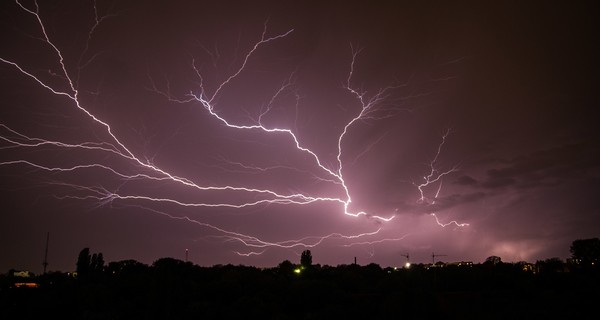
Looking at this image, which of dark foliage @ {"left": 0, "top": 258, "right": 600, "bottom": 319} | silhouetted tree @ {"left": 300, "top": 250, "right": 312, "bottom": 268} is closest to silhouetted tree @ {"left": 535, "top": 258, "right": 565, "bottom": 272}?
dark foliage @ {"left": 0, "top": 258, "right": 600, "bottom": 319}

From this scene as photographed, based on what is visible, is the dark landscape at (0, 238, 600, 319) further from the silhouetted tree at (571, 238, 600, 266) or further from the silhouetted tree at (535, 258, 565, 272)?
the silhouetted tree at (571, 238, 600, 266)

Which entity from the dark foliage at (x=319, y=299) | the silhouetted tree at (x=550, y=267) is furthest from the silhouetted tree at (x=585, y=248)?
the dark foliage at (x=319, y=299)

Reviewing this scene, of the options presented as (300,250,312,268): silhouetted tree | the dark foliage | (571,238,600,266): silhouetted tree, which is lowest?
the dark foliage

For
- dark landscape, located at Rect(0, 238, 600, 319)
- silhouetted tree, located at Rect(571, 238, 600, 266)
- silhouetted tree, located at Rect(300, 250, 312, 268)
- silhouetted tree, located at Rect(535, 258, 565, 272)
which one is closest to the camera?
dark landscape, located at Rect(0, 238, 600, 319)

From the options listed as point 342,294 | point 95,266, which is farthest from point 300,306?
point 95,266

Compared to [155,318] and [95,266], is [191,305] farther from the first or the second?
[95,266]

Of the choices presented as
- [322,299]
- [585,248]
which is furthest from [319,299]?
[585,248]

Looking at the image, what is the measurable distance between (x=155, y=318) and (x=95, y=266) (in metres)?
33.7

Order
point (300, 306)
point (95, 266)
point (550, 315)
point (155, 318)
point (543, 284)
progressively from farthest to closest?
point (95, 266)
point (543, 284)
point (300, 306)
point (155, 318)
point (550, 315)

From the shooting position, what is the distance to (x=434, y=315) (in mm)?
13430

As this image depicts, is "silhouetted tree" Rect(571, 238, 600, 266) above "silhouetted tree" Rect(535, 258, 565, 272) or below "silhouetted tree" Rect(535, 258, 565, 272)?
above

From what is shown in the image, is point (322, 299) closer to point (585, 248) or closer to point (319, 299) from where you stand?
point (319, 299)

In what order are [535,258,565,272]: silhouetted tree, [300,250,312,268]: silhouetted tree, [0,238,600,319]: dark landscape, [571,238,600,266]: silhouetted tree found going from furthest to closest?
[571,238,600,266]: silhouetted tree < [300,250,312,268]: silhouetted tree < [535,258,565,272]: silhouetted tree < [0,238,600,319]: dark landscape

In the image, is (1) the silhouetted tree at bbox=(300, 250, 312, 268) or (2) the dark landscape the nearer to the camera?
(2) the dark landscape
